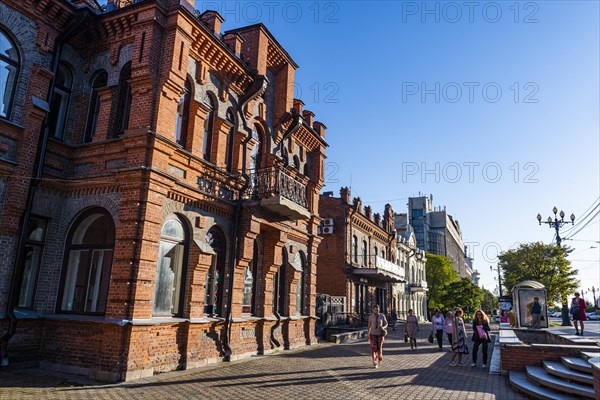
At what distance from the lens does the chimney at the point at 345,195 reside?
29766mm

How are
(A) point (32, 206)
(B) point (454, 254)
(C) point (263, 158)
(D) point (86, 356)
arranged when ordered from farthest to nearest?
(B) point (454, 254) → (C) point (263, 158) → (A) point (32, 206) → (D) point (86, 356)

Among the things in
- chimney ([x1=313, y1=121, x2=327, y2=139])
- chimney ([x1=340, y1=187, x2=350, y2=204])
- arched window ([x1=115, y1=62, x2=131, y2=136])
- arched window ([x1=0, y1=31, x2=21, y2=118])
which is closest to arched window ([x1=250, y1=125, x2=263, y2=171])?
arched window ([x1=115, y1=62, x2=131, y2=136])

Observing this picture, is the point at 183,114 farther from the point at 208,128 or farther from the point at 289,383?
the point at 289,383

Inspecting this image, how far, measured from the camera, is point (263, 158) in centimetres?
1560

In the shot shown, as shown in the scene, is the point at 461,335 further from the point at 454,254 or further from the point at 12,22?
the point at 454,254

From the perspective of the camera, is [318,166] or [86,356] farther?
[318,166]

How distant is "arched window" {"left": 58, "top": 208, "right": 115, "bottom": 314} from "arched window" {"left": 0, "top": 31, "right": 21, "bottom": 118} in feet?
10.4

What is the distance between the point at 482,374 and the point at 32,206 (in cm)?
1279

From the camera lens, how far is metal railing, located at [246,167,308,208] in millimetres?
13180

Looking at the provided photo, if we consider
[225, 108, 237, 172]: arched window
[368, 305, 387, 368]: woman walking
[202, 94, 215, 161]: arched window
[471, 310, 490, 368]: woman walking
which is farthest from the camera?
[225, 108, 237, 172]: arched window

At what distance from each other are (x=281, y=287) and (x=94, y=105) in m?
9.53

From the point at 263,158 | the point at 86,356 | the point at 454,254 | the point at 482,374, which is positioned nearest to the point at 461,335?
the point at 482,374

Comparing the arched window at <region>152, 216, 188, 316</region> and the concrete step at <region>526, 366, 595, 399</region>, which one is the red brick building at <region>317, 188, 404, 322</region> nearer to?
the arched window at <region>152, 216, 188, 316</region>

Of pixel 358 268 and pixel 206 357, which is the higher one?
pixel 358 268
